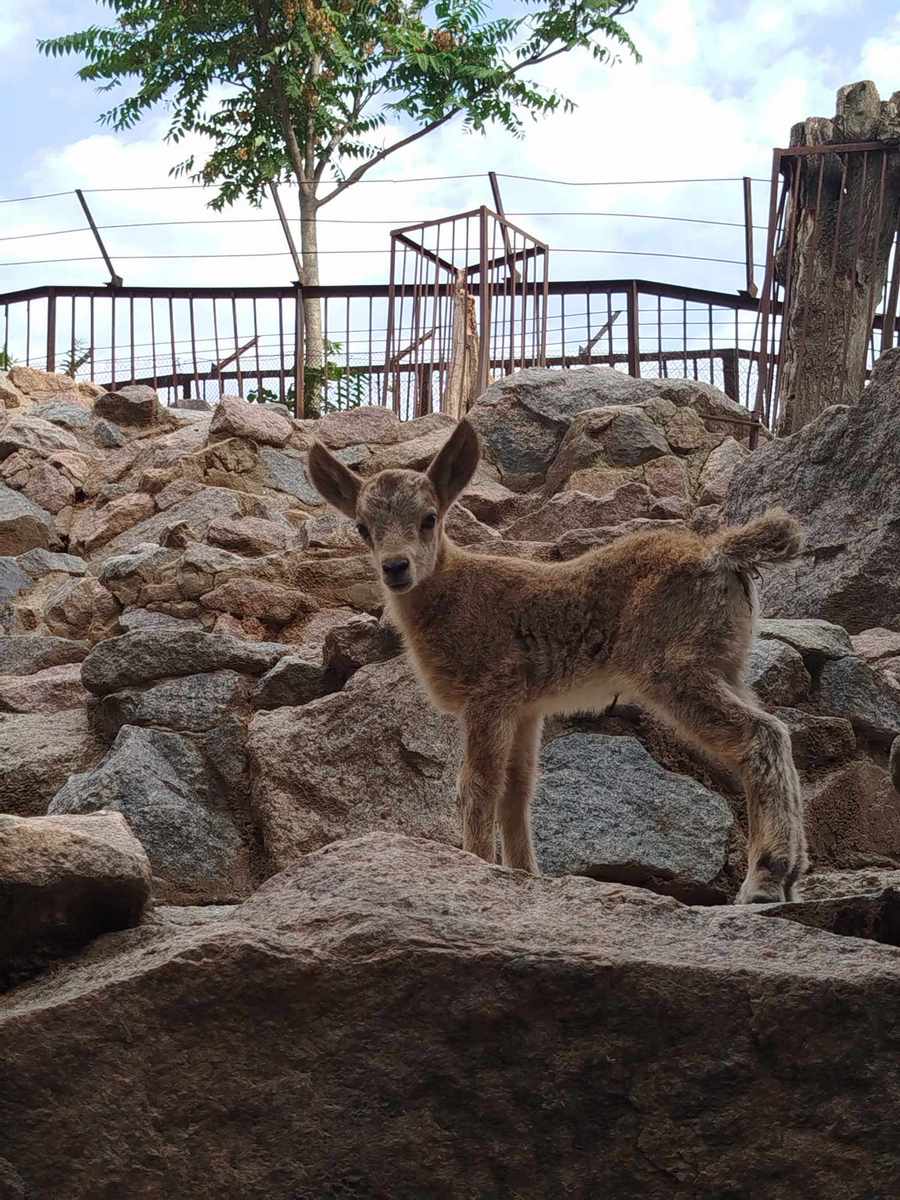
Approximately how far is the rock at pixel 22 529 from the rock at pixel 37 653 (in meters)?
4.25

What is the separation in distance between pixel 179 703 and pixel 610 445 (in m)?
7.49

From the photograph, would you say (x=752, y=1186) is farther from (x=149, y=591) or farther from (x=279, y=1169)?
(x=149, y=591)

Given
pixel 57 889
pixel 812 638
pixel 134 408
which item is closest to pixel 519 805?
pixel 812 638

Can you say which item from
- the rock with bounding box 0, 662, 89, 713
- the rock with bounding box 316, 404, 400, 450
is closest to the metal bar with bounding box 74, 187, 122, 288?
the rock with bounding box 316, 404, 400, 450

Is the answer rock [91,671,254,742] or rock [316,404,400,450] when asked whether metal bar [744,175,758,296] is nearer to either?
rock [316,404,400,450]

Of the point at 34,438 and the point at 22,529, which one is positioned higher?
the point at 34,438

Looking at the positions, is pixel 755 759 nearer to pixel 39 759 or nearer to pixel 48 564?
pixel 39 759

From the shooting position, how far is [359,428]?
16.9 metres

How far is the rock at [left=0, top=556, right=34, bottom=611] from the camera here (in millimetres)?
13233

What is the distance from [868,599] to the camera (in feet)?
30.4

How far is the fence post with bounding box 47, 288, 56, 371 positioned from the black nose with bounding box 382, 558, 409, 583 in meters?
17.1

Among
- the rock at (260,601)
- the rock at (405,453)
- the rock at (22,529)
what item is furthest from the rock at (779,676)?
the rock at (22,529)

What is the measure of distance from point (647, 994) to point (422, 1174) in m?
0.67

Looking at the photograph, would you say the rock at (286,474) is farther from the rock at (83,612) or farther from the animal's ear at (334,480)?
the animal's ear at (334,480)
